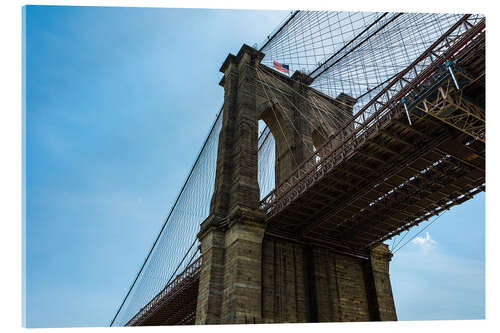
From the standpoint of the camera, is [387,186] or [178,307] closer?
[387,186]

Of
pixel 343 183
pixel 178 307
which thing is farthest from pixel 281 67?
pixel 178 307

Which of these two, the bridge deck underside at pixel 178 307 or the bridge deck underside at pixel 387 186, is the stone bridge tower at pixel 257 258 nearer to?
the bridge deck underside at pixel 387 186

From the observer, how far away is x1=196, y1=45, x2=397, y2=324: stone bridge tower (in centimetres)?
1870

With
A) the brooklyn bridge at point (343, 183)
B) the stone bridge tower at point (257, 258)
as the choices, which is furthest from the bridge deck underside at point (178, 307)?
the stone bridge tower at point (257, 258)

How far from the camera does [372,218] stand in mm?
22172

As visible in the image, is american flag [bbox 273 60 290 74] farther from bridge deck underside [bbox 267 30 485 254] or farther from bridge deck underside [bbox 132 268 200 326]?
bridge deck underside [bbox 132 268 200 326]

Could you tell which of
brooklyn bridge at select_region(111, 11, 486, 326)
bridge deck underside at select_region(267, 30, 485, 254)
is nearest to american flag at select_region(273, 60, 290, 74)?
brooklyn bridge at select_region(111, 11, 486, 326)

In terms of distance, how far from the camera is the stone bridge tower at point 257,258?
61.4 ft

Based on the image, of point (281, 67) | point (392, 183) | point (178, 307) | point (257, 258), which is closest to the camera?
point (392, 183)

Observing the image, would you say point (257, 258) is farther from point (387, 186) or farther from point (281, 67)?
point (281, 67)

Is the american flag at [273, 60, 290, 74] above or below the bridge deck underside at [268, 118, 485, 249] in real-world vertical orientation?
above

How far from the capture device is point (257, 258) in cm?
1945

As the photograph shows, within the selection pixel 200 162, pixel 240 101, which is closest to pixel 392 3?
pixel 240 101

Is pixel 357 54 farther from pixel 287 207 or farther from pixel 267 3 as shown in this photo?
pixel 267 3
